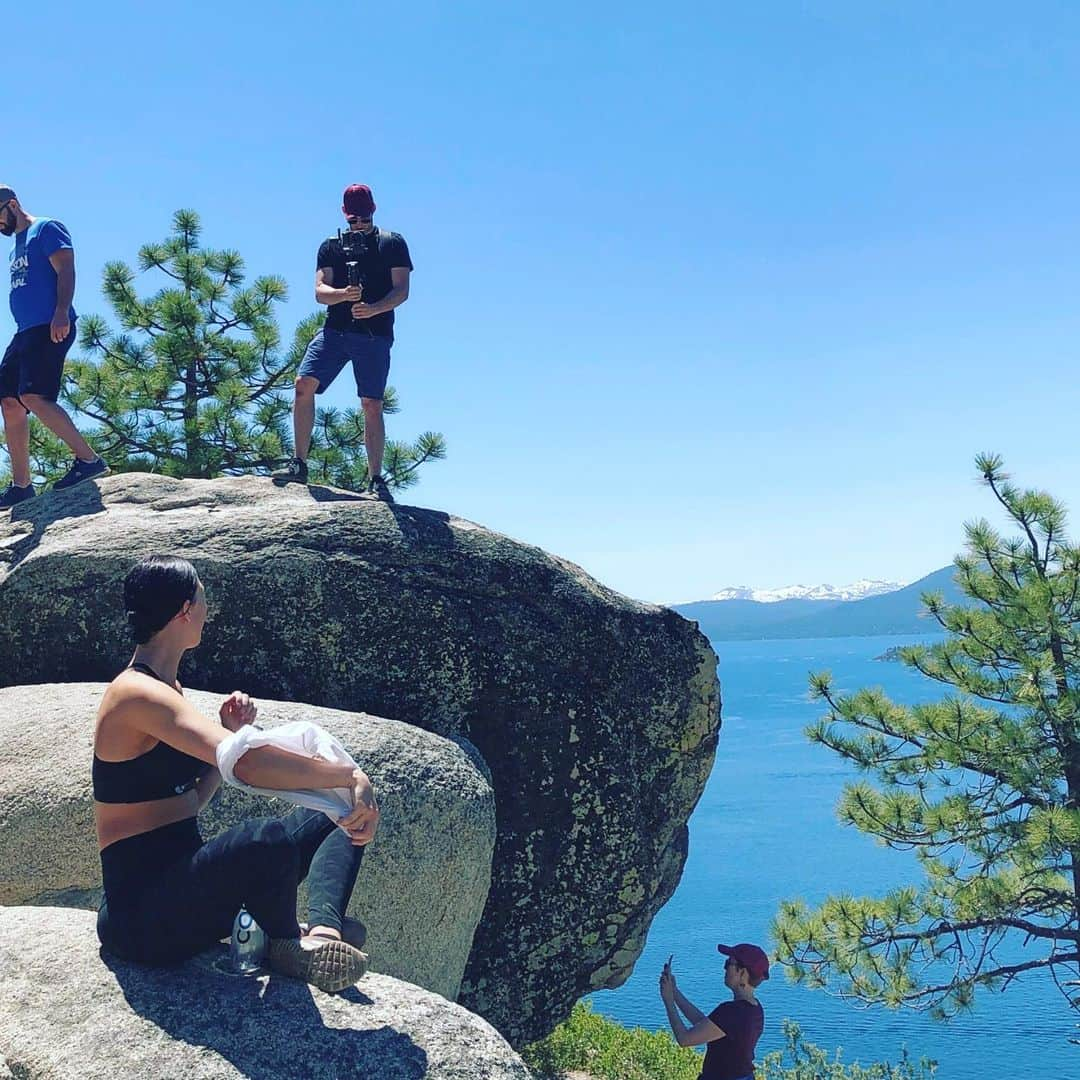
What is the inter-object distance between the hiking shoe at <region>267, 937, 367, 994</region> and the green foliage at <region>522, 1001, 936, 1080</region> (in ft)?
39.4

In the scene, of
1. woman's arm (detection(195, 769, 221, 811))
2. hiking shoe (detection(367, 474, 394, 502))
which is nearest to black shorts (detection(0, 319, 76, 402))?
hiking shoe (detection(367, 474, 394, 502))

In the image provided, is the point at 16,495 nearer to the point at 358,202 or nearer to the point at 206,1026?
the point at 358,202

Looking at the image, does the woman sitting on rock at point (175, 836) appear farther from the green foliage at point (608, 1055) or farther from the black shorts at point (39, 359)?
the green foliage at point (608, 1055)

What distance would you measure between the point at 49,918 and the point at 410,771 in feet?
6.11

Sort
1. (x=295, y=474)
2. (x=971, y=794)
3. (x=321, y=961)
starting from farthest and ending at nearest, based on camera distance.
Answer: (x=971, y=794), (x=295, y=474), (x=321, y=961)

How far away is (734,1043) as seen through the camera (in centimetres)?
614

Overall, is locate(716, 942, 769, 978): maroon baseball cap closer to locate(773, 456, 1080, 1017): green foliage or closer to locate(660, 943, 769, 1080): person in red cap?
locate(660, 943, 769, 1080): person in red cap

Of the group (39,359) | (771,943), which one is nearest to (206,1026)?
(39,359)

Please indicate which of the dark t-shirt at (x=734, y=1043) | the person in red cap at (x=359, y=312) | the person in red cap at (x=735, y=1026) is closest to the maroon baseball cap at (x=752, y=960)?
the person in red cap at (x=735, y=1026)

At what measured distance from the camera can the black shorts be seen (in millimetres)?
7629

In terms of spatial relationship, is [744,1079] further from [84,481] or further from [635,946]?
[84,481]

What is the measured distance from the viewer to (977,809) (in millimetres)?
14883

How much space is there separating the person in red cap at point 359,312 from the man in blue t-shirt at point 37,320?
5.28 ft

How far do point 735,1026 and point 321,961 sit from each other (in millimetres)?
3232
